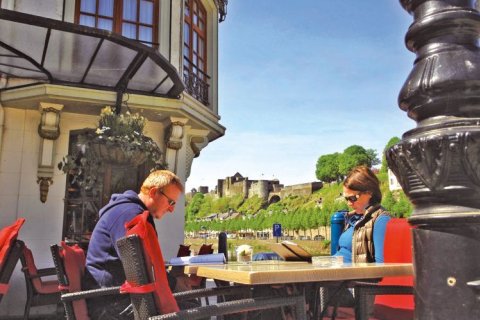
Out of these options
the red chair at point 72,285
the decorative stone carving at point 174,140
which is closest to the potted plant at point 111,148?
the decorative stone carving at point 174,140

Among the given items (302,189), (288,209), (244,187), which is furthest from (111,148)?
(244,187)

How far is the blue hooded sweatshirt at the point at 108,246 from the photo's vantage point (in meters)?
2.45

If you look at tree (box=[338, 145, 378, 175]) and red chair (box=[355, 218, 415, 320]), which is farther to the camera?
tree (box=[338, 145, 378, 175])

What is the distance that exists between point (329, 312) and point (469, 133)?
6.44ft

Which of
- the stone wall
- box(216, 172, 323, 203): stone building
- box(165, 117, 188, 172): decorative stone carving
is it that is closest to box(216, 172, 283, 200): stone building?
box(216, 172, 323, 203): stone building

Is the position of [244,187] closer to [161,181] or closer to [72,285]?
[161,181]

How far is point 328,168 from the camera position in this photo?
9819 centimetres

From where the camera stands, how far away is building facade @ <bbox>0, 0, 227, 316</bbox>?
20.0 feet

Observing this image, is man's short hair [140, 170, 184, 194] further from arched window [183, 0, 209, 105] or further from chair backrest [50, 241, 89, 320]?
arched window [183, 0, 209, 105]

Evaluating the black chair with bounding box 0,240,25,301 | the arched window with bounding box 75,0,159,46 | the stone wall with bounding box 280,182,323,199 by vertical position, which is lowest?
the black chair with bounding box 0,240,25,301

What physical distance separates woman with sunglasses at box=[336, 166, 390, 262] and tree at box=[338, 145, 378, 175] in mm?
89994

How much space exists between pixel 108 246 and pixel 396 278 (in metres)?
1.70

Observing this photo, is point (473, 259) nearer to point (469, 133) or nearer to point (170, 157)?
point (469, 133)

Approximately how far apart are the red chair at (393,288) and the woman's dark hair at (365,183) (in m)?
0.49
